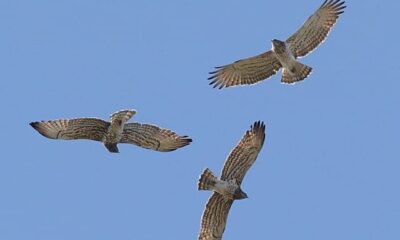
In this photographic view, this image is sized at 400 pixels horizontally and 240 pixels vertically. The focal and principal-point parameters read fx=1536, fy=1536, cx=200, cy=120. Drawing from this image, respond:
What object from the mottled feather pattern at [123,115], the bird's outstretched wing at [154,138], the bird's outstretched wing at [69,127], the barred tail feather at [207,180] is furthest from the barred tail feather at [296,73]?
the bird's outstretched wing at [69,127]

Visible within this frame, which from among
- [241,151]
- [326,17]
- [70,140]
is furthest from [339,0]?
[70,140]

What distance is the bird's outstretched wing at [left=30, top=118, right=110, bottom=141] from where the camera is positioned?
86.7ft

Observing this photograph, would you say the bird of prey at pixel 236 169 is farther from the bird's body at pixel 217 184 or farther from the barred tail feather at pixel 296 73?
the barred tail feather at pixel 296 73

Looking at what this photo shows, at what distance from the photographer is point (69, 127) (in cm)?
2653

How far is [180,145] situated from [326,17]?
12.2 ft

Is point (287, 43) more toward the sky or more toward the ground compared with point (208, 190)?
more toward the sky

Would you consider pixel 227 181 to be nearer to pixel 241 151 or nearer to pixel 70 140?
pixel 241 151

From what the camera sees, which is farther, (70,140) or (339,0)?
(339,0)

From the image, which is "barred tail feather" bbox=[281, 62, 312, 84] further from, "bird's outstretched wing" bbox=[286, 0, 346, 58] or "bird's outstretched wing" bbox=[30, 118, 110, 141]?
"bird's outstretched wing" bbox=[30, 118, 110, 141]

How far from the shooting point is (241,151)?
26953mm

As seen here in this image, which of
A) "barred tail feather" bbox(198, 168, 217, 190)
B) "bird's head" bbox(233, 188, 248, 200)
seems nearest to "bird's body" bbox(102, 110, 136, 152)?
"barred tail feather" bbox(198, 168, 217, 190)

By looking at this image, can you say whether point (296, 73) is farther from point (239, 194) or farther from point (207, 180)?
point (207, 180)

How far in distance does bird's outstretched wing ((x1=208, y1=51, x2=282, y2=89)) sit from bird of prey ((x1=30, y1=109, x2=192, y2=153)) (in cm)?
212

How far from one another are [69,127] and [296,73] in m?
4.47
